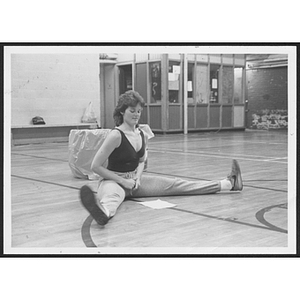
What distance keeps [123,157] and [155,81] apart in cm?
1228

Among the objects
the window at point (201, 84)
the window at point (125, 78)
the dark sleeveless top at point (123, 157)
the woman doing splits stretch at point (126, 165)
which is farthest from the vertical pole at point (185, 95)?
the dark sleeveless top at point (123, 157)

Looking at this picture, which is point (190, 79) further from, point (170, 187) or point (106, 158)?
point (106, 158)

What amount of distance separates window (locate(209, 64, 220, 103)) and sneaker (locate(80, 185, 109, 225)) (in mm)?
14423

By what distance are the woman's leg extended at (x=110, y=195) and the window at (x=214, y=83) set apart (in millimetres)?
13830

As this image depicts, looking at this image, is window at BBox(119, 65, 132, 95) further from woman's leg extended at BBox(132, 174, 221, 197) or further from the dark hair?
the dark hair

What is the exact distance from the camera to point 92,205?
10.5 ft

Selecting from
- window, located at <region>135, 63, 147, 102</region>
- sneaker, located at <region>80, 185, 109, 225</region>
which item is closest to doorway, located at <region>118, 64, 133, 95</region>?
window, located at <region>135, 63, 147, 102</region>

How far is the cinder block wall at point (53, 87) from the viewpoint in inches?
467

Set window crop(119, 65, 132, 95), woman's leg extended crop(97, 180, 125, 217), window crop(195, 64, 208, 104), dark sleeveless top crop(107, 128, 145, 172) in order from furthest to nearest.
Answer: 1. window crop(119, 65, 132, 95)
2. window crop(195, 64, 208, 104)
3. dark sleeveless top crop(107, 128, 145, 172)
4. woman's leg extended crop(97, 180, 125, 217)

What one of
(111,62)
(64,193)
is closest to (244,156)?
(64,193)

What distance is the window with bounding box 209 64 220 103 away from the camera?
1725 centimetres

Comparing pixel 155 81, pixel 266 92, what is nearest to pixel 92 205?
pixel 155 81

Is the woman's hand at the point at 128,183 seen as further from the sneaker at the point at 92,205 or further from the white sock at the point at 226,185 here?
the white sock at the point at 226,185

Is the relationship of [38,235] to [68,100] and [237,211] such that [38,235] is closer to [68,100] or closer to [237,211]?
[237,211]
